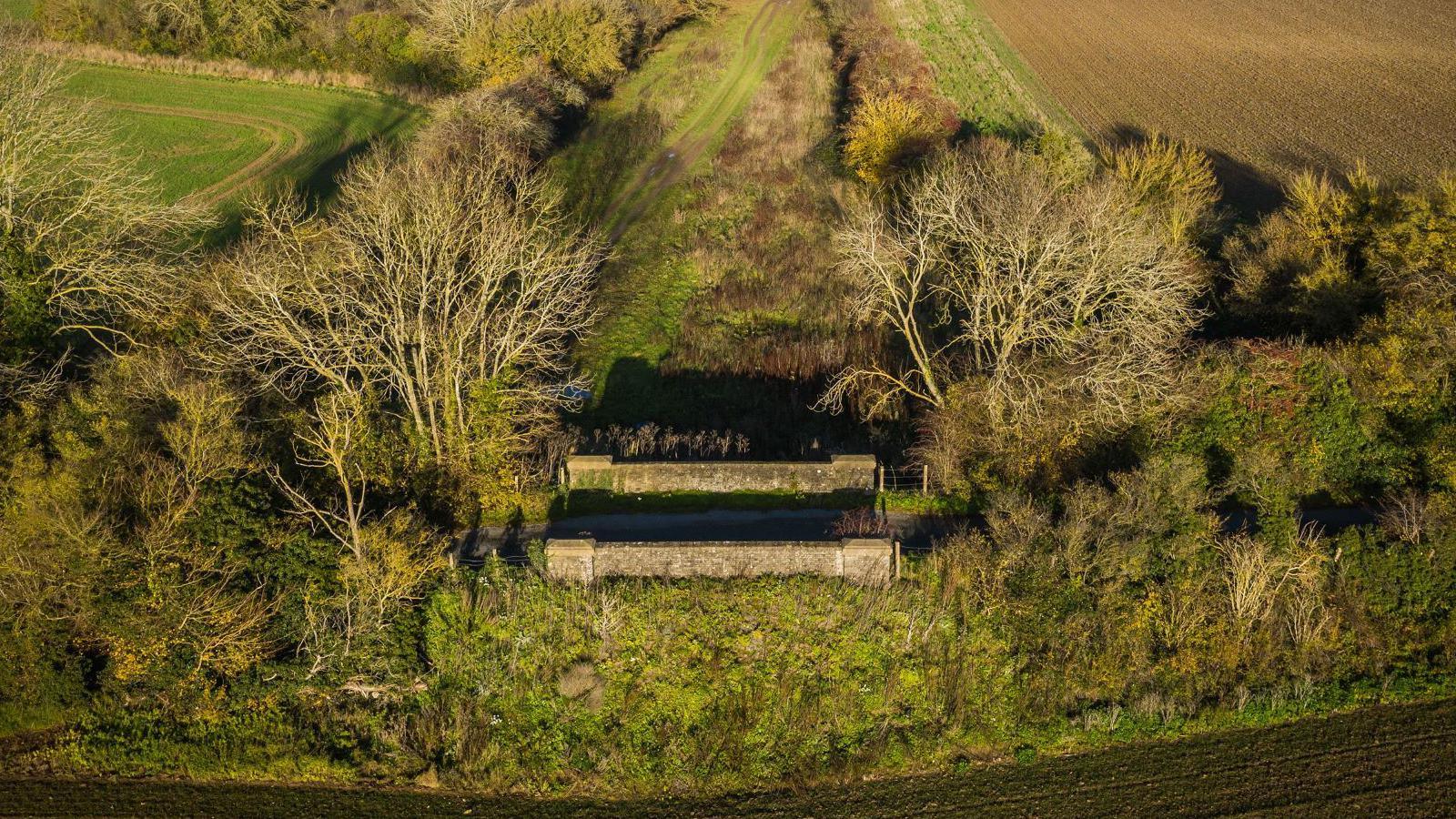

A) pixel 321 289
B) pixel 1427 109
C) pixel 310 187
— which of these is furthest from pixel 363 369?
pixel 1427 109

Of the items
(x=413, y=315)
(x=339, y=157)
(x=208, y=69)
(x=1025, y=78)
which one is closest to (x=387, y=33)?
(x=208, y=69)

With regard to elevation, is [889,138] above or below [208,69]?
below

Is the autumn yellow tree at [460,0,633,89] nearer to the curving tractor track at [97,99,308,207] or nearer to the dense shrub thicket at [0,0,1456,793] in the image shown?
the curving tractor track at [97,99,308,207]

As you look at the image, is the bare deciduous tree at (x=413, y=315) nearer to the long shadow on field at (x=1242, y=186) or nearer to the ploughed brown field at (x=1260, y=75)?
the long shadow on field at (x=1242, y=186)

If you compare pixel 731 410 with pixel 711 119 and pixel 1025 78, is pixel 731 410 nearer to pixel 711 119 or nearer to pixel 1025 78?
pixel 711 119

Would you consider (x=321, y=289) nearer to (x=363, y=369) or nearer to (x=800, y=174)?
(x=363, y=369)

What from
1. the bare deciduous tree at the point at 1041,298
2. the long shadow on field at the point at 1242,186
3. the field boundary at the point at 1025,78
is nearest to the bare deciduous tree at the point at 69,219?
the bare deciduous tree at the point at 1041,298

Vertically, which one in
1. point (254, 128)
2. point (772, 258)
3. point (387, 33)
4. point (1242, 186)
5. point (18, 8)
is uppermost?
point (18, 8)

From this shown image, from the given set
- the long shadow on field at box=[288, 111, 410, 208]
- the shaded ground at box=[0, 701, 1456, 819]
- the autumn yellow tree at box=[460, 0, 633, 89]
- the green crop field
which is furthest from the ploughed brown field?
the green crop field
